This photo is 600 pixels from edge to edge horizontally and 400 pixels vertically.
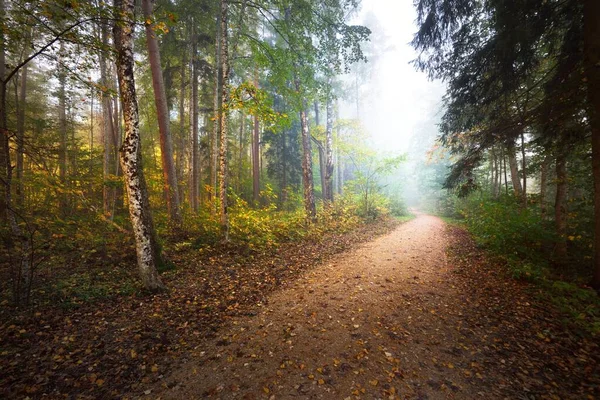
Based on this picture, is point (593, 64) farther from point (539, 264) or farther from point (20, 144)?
point (20, 144)

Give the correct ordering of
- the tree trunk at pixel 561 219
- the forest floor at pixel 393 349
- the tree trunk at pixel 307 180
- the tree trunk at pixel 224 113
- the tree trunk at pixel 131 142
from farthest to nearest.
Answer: the tree trunk at pixel 307 180, the tree trunk at pixel 224 113, the tree trunk at pixel 561 219, the tree trunk at pixel 131 142, the forest floor at pixel 393 349

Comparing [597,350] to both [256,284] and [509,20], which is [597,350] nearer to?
[256,284]

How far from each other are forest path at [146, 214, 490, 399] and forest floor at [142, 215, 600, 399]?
0.05ft

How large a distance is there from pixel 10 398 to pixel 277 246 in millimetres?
6784

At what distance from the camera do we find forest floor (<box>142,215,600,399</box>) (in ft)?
9.88

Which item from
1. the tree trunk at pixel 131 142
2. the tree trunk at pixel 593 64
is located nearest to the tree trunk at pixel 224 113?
the tree trunk at pixel 131 142

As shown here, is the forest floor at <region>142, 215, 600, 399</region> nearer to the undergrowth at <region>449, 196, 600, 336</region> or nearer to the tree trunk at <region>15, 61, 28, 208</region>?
the undergrowth at <region>449, 196, 600, 336</region>

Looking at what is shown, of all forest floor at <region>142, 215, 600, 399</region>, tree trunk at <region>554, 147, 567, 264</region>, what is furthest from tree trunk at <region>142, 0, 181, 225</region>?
tree trunk at <region>554, 147, 567, 264</region>

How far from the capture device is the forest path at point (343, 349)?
303cm

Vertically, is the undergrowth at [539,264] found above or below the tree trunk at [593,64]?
below

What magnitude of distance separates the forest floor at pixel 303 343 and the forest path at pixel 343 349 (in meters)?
0.02

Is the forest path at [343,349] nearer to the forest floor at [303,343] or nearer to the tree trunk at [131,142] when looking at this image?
the forest floor at [303,343]

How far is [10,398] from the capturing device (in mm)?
2701

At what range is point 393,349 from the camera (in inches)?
146
